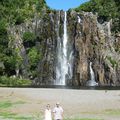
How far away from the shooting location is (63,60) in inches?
4190

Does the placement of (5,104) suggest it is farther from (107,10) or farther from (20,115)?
(107,10)

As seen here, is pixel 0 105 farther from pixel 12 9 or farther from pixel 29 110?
pixel 12 9

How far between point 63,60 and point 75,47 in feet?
12.8

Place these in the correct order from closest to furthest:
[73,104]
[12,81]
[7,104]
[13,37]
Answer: [7,104], [73,104], [12,81], [13,37]

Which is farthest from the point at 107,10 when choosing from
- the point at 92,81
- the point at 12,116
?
the point at 12,116

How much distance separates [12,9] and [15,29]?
330 inches

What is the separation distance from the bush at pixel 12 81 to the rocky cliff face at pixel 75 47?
2.71 m

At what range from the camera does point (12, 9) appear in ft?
388

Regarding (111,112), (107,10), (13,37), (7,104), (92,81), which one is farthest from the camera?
(107,10)

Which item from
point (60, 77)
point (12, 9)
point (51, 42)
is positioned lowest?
point (60, 77)

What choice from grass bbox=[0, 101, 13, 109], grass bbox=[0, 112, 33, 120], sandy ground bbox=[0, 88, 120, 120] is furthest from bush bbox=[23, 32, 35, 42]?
grass bbox=[0, 112, 33, 120]

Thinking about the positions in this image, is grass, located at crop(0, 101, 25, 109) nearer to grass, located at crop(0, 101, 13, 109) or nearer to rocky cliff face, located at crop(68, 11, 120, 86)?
grass, located at crop(0, 101, 13, 109)

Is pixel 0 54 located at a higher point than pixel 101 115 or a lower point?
higher

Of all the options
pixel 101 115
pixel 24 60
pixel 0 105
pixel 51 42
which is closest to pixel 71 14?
pixel 51 42
